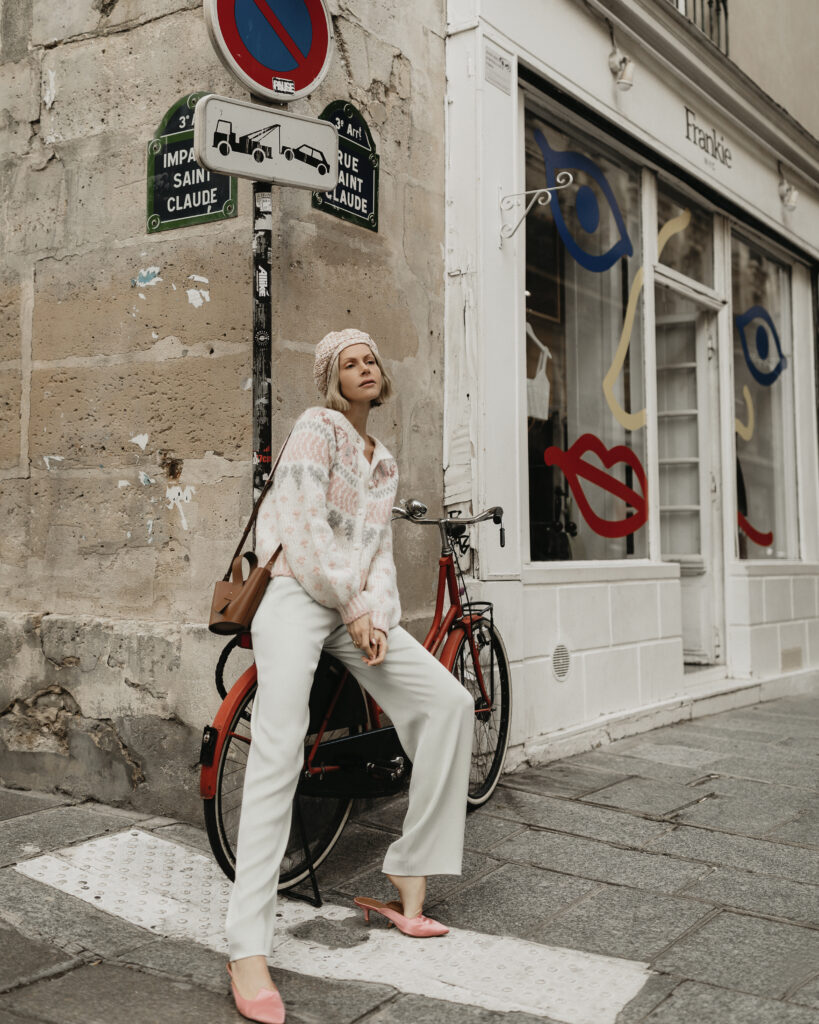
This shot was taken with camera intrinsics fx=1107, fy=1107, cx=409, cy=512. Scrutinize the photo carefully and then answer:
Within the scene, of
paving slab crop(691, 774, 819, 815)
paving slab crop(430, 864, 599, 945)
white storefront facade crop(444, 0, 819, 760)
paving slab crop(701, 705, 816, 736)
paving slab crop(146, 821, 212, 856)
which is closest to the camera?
paving slab crop(430, 864, 599, 945)

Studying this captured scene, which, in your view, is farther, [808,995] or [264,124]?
[264,124]

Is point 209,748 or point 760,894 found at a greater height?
point 209,748

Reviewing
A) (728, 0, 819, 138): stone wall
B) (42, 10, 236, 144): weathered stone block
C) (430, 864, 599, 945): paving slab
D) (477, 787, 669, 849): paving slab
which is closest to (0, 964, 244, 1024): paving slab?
(430, 864, 599, 945): paving slab

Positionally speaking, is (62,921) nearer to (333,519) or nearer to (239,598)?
(239,598)

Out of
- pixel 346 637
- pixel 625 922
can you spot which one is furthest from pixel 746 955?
pixel 346 637

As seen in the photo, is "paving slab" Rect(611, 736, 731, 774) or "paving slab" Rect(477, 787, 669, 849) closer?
"paving slab" Rect(477, 787, 669, 849)

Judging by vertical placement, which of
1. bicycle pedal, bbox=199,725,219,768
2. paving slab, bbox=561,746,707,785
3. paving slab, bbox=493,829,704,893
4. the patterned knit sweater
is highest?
the patterned knit sweater

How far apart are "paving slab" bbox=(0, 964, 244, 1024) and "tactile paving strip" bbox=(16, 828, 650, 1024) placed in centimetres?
30

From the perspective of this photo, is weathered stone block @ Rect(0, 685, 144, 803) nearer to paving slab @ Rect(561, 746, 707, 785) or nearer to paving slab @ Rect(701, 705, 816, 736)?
paving slab @ Rect(561, 746, 707, 785)

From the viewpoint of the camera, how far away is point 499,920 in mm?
3506

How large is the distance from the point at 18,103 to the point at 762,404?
20.3ft

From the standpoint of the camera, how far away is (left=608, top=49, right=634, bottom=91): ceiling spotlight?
6.57 m

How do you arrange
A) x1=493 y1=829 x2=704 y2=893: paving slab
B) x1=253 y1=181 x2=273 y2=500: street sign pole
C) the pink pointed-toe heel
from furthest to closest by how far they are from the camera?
1. x1=493 y1=829 x2=704 y2=893: paving slab
2. x1=253 y1=181 x2=273 y2=500: street sign pole
3. the pink pointed-toe heel

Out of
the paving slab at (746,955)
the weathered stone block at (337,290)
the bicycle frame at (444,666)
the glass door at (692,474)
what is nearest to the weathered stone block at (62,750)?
the bicycle frame at (444,666)
